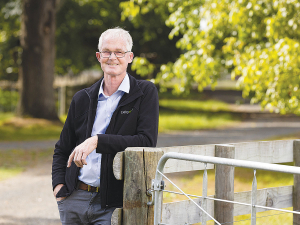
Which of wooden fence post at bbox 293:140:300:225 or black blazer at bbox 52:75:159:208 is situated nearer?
black blazer at bbox 52:75:159:208

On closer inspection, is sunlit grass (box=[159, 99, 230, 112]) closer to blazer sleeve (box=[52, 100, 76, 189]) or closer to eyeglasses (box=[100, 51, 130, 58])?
blazer sleeve (box=[52, 100, 76, 189])

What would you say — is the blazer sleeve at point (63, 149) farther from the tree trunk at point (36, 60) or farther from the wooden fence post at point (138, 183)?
the tree trunk at point (36, 60)

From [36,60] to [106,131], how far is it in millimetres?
14372

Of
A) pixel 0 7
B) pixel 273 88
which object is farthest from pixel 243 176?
pixel 0 7

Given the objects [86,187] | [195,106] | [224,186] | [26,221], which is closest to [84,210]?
[86,187]

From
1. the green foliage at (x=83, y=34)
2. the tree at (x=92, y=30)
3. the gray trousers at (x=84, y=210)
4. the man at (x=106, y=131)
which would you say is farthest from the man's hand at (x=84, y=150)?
the tree at (x=92, y=30)

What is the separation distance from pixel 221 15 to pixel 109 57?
518 cm

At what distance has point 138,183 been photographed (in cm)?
248

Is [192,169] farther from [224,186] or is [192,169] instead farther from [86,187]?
[86,187]

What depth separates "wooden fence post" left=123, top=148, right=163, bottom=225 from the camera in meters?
2.47

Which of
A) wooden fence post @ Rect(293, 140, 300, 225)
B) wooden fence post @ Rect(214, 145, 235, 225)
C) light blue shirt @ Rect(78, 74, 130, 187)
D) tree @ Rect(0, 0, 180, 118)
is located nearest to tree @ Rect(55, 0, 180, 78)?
tree @ Rect(0, 0, 180, 118)

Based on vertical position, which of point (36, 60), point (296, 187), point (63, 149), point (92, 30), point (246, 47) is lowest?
point (296, 187)

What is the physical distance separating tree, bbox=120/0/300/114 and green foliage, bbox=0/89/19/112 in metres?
18.7

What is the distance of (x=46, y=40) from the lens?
16344 mm
